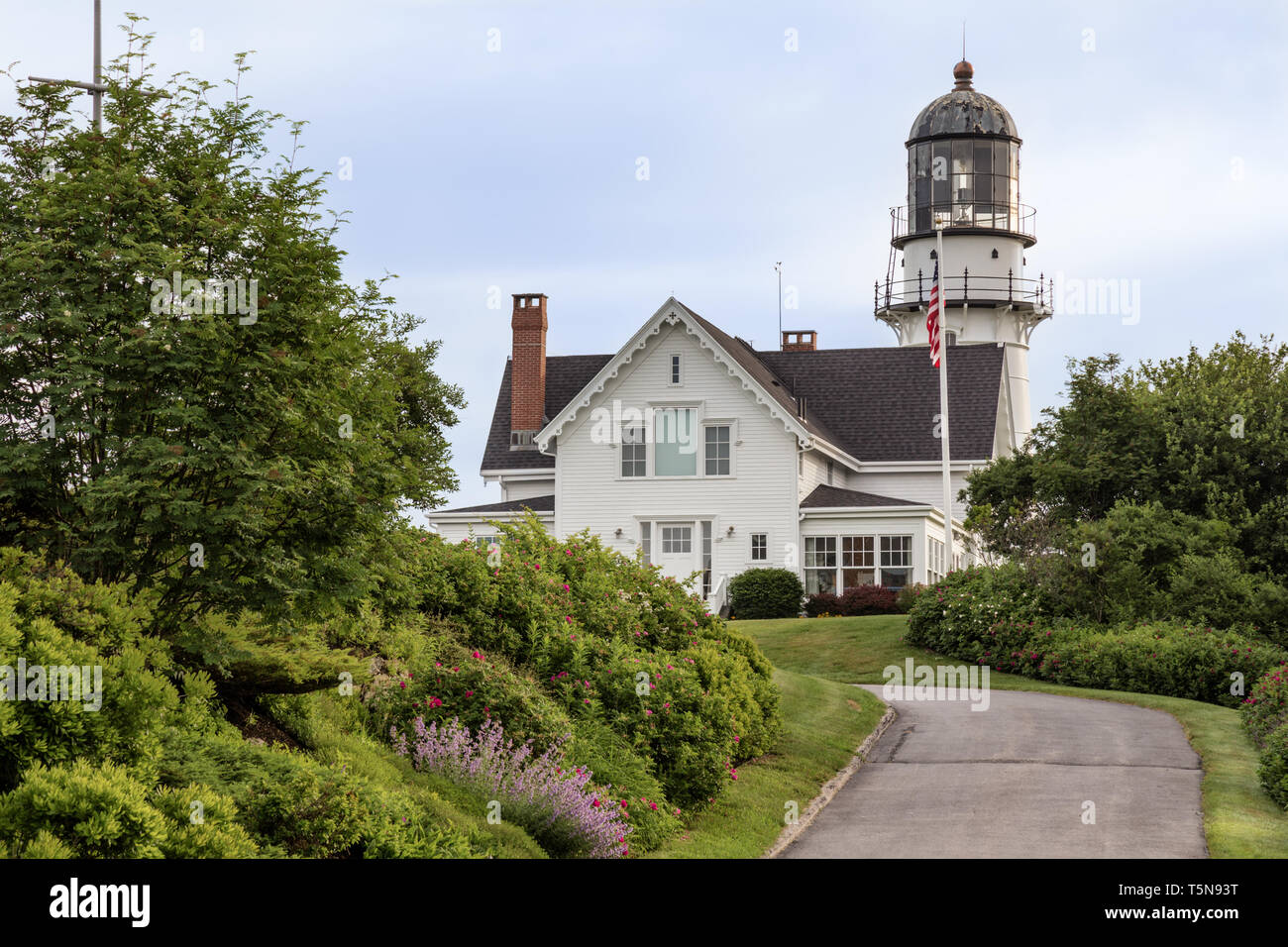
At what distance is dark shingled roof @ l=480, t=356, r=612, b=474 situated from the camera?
145 ft

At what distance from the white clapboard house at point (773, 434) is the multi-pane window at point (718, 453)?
0.04m

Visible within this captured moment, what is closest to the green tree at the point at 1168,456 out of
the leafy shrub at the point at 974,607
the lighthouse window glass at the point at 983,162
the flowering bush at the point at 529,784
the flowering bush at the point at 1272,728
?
the leafy shrub at the point at 974,607

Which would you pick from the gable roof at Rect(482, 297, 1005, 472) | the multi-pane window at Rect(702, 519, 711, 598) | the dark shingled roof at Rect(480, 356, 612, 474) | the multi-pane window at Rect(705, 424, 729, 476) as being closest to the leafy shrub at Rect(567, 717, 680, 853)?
the multi-pane window at Rect(702, 519, 711, 598)

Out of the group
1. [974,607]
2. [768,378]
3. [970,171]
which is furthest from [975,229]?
[974,607]

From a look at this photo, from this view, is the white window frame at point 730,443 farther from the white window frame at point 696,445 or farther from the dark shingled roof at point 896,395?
the dark shingled roof at point 896,395

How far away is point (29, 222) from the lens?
9.84 m

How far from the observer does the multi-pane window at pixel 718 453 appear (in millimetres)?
40406

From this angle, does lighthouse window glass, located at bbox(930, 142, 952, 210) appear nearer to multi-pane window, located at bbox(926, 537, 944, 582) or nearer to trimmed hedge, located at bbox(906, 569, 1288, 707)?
multi-pane window, located at bbox(926, 537, 944, 582)

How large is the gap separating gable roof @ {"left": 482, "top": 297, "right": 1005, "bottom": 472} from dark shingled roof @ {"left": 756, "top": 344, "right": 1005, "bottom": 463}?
1.2 inches

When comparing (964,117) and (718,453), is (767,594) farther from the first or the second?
(964,117)

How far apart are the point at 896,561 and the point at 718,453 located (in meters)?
5.73

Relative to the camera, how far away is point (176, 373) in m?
9.70
